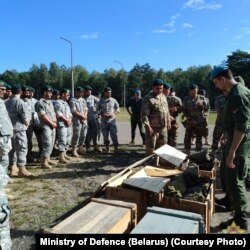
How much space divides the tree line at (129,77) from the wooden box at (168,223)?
178 feet

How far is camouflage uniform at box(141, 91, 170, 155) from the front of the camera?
7.22 metres

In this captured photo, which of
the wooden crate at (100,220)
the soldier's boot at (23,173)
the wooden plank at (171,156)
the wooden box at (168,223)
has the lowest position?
the soldier's boot at (23,173)

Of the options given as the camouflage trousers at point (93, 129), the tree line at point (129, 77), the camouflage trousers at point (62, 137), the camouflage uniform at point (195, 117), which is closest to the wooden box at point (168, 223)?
the camouflage trousers at point (62, 137)

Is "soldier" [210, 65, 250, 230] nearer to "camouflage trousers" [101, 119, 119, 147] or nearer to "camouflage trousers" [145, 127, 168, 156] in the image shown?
"camouflage trousers" [145, 127, 168, 156]

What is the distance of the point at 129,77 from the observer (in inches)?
2712

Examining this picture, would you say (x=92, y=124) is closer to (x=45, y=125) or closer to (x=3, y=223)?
(x=45, y=125)

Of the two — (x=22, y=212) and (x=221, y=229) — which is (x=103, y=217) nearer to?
(x=221, y=229)

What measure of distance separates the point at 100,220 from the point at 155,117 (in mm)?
4261

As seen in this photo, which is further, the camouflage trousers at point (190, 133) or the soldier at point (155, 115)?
the camouflage trousers at point (190, 133)

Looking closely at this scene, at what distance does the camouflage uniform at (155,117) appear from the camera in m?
7.22

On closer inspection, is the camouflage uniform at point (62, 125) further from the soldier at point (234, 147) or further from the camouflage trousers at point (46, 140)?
the soldier at point (234, 147)

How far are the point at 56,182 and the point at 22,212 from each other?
1.77 metres

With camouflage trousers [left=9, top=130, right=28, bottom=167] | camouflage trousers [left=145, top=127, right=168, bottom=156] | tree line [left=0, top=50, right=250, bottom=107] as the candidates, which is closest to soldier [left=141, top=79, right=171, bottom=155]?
camouflage trousers [left=145, top=127, right=168, bottom=156]

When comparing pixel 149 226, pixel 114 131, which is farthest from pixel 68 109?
→ pixel 149 226
